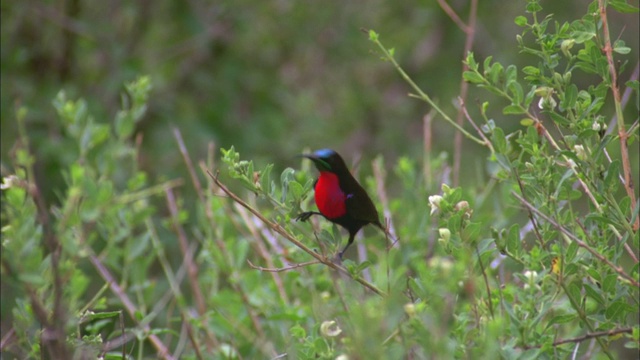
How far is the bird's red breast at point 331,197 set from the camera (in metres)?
1.99

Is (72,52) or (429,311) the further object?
(72,52)

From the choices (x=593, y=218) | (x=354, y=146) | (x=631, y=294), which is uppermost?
(x=593, y=218)

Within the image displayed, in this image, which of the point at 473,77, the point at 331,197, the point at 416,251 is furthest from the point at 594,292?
the point at 416,251

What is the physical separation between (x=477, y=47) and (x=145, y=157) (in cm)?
265

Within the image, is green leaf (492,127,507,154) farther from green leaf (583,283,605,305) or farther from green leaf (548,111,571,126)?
green leaf (583,283,605,305)

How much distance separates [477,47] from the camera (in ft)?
21.3

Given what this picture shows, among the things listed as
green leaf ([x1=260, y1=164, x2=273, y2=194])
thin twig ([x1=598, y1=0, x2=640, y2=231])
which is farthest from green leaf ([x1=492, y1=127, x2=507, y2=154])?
green leaf ([x1=260, y1=164, x2=273, y2=194])

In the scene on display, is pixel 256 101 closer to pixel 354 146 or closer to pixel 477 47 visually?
pixel 354 146

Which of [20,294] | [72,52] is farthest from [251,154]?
[20,294]

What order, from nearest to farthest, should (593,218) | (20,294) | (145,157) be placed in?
(593,218) → (20,294) → (145,157)

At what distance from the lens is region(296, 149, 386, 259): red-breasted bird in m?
1.98

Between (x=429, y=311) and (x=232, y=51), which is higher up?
(x=429, y=311)

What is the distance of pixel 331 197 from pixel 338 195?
0.05ft

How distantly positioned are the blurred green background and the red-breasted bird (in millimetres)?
2099
